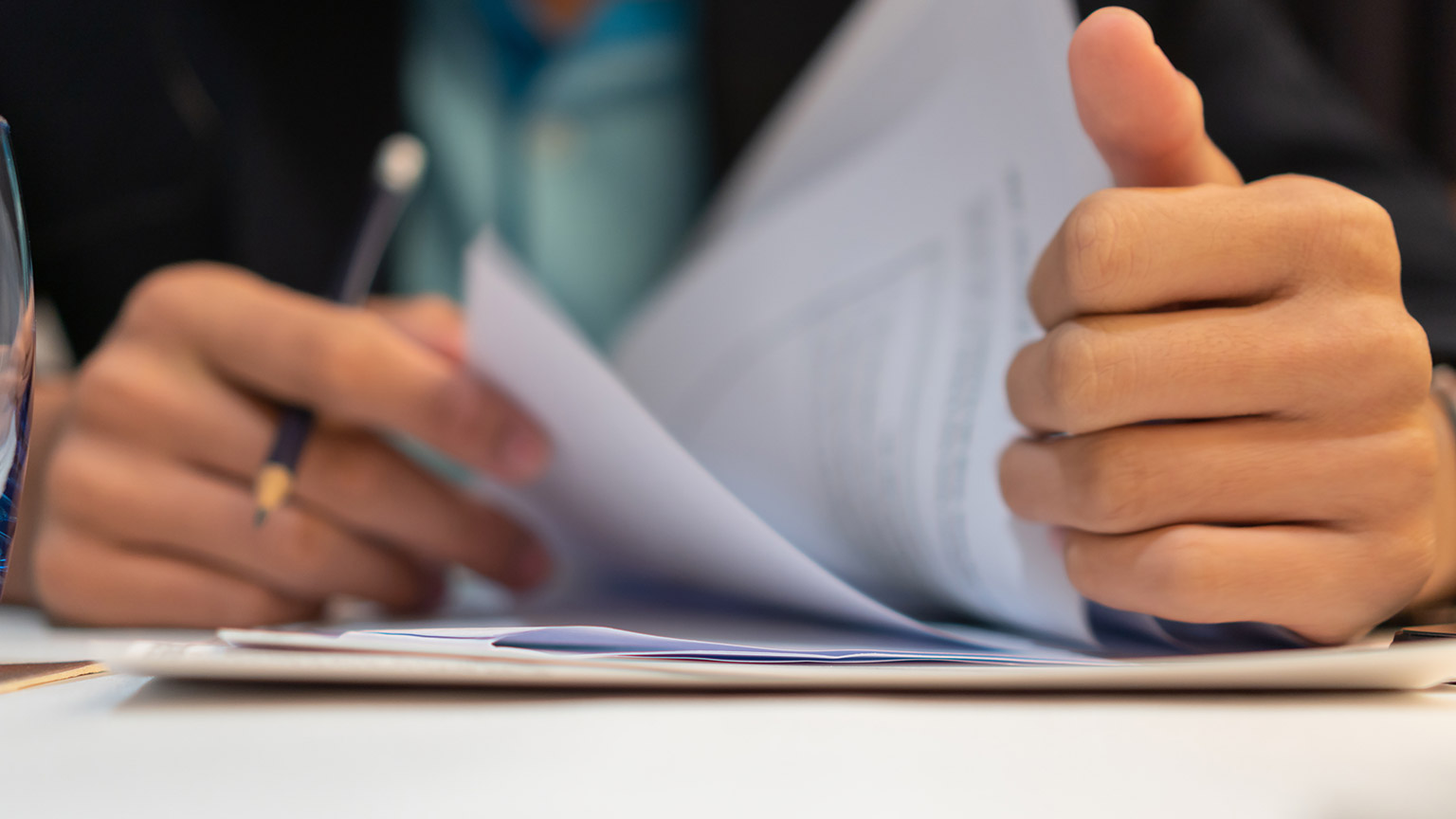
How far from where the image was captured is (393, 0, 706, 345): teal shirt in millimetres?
1020

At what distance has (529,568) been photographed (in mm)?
464

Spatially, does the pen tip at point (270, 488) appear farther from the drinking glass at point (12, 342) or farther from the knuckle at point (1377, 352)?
the knuckle at point (1377, 352)

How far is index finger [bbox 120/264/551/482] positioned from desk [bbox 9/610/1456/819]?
0.55ft

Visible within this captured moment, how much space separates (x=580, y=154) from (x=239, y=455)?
0.72 m

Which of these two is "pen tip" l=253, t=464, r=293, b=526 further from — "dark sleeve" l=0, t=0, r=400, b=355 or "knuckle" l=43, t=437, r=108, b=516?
"dark sleeve" l=0, t=0, r=400, b=355

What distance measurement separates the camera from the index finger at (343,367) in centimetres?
37

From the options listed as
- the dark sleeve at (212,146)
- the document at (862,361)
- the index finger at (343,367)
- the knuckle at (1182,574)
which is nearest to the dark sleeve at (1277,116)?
the document at (862,361)

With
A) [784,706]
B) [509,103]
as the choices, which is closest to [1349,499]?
[784,706]

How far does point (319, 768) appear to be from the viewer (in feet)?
0.58

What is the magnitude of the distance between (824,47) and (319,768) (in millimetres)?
778

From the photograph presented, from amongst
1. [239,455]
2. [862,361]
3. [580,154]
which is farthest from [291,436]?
[580,154]

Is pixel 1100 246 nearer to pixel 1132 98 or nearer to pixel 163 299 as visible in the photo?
pixel 1132 98

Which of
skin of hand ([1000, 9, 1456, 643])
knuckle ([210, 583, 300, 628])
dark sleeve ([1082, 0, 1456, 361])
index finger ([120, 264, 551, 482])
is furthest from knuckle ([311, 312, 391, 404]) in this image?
dark sleeve ([1082, 0, 1456, 361])

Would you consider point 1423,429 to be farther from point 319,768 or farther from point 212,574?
point 212,574
